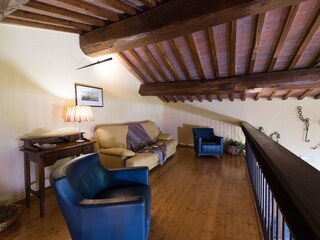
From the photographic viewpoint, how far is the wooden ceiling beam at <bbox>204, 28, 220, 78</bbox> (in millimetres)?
2888

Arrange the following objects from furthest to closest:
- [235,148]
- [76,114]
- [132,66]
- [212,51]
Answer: [235,148]
[132,66]
[212,51]
[76,114]

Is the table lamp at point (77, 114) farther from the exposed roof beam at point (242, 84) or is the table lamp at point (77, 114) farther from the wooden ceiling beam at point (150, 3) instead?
the exposed roof beam at point (242, 84)

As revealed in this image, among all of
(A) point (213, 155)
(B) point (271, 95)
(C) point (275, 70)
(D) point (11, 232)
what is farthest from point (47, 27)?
(B) point (271, 95)

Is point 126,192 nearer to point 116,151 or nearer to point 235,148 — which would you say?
point 116,151

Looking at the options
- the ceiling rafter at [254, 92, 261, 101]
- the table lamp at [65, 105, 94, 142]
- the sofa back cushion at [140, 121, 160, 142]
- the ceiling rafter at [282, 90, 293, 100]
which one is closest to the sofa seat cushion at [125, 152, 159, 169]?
the table lamp at [65, 105, 94, 142]

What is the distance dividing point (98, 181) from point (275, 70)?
3.94 metres

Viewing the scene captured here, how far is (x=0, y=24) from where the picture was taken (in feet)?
6.88

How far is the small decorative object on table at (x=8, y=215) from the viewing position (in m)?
1.81

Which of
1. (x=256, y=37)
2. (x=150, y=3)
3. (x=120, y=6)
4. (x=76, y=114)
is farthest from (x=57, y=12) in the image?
(x=256, y=37)

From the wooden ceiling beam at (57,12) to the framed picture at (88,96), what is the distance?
3.52ft

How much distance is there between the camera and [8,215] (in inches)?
76.2

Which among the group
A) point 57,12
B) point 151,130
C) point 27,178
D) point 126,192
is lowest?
point 27,178

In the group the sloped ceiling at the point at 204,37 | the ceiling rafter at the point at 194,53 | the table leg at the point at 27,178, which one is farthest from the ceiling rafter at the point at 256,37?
the table leg at the point at 27,178

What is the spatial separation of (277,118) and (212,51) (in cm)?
321
